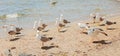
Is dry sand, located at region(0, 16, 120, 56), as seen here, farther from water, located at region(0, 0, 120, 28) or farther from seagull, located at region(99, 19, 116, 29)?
water, located at region(0, 0, 120, 28)

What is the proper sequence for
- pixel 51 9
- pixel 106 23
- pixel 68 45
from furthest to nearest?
1. pixel 51 9
2. pixel 106 23
3. pixel 68 45

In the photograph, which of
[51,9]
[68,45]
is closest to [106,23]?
[68,45]

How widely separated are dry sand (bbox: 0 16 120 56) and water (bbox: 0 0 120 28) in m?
3.91

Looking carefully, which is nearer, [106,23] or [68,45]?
[68,45]

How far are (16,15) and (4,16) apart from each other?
80 cm

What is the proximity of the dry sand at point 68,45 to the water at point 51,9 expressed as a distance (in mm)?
3907

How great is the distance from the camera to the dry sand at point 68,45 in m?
12.6

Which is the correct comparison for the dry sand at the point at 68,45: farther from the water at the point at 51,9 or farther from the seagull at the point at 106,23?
the water at the point at 51,9

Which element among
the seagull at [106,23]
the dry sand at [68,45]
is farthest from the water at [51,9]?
the dry sand at [68,45]

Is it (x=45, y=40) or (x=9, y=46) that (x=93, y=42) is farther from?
(x=9, y=46)

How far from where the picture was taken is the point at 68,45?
13594 mm

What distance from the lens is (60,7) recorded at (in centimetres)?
2477

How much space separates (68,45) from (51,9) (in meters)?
10.3

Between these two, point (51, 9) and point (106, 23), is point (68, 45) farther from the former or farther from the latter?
point (51, 9)
